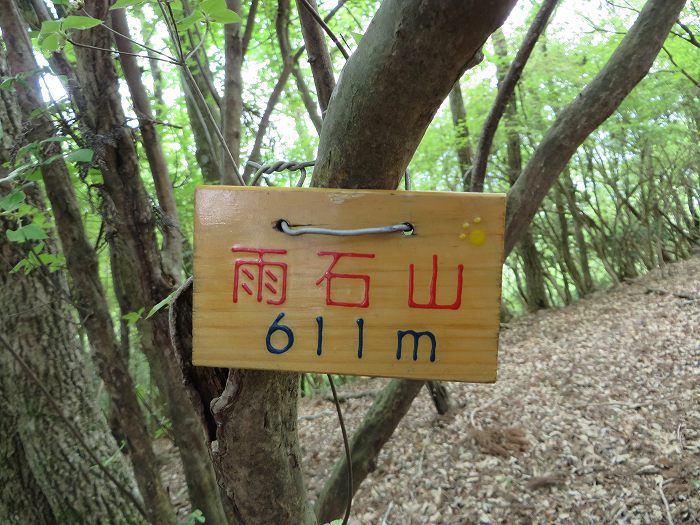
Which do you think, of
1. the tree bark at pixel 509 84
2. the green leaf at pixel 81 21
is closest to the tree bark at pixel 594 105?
the tree bark at pixel 509 84

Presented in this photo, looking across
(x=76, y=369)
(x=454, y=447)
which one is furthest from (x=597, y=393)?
(x=76, y=369)

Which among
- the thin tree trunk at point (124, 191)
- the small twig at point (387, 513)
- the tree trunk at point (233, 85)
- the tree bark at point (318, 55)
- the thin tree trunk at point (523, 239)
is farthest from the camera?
the thin tree trunk at point (523, 239)

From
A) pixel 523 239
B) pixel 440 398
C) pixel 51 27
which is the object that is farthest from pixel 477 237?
pixel 523 239

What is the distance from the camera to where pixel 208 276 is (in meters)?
0.82

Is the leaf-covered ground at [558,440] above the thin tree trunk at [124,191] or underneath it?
underneath

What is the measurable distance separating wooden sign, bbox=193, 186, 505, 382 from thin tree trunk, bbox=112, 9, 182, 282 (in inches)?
44.9

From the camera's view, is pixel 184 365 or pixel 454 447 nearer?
pixel 184 365

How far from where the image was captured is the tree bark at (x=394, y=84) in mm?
607

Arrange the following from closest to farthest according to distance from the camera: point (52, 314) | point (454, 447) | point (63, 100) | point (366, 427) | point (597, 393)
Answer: point (63, 100) < point (52, 314) < point (366, 427) < point (454, 447) < point (597, 393)

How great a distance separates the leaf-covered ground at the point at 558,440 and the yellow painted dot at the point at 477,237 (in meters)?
2.64

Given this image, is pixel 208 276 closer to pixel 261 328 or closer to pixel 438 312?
pixel 261 328

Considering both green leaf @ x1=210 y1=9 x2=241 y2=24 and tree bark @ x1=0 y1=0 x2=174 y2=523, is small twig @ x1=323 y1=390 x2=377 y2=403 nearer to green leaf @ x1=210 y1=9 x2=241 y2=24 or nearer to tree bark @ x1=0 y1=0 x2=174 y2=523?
tree bark @ x1=0 y1=0 x2=174 y2=523

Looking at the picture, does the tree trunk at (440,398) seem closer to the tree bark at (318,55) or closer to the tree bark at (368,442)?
the tree bark at (368,442)

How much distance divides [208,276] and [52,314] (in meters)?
1.90
